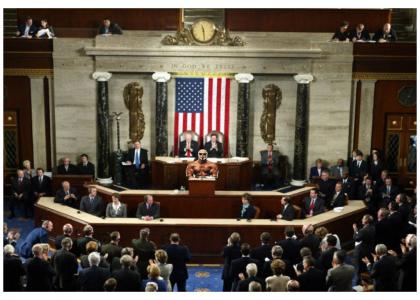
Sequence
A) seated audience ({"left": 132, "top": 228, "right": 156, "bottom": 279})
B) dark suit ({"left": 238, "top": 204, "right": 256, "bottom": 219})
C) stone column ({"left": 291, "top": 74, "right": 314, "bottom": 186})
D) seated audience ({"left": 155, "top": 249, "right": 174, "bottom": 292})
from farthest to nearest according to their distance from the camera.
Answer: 1. stone column ({"left": 291, "top": 74, "right": 314, "bottom": 186})
2. dark suit ({"left": 238, "top": 204, "right": 256, "bottom": 219})
3. seated audience ({"left": 132, "top": 228, "right": 156, "bottom": 279})
4. seated audience ({"left": 155, "top": 249, "right": 174, "bottom": 292})

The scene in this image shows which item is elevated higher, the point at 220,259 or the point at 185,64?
the point at 185,64

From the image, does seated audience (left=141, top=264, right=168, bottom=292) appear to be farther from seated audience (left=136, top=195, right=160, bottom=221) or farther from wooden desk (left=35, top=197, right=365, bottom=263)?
seated audience (left=136, top=195, right=160, bottom=221)

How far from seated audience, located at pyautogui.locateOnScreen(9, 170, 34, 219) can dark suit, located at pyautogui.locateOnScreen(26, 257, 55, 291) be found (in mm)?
6894

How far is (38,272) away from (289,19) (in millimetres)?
12469

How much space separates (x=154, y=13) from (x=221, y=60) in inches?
119

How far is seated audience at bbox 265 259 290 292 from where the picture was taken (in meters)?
10.3

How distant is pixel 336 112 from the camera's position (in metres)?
19.5

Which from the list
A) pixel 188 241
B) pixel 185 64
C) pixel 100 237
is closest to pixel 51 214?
pixel 100 237

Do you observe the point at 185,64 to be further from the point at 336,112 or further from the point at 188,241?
the point at 188,241

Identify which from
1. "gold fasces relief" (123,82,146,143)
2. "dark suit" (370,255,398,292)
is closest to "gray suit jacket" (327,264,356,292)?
"dark suit" (370,255,398,292)

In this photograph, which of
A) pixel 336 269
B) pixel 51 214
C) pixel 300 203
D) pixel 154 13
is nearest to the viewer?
pixel 336 269

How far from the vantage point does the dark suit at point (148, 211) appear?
1470 centimetres

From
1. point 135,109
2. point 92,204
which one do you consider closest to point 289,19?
point 135,109

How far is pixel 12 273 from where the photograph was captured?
10.7 metres
